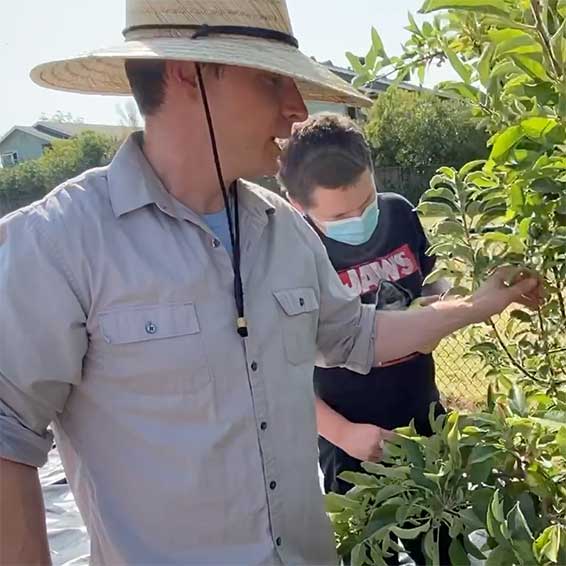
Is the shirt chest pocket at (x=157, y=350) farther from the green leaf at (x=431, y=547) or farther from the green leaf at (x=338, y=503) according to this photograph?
the green leaf at (x=431, y=547)

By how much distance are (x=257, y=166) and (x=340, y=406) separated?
949 mm

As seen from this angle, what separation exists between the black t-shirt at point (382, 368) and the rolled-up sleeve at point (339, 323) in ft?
1.30

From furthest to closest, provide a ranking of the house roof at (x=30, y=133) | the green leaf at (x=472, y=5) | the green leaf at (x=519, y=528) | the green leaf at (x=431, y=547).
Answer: the house roof at (x=30, y=133) < the green leaf at (x=431, y=547) < the green leaf at (x=519, y=528) < the green leaf at (x=472, y=5)

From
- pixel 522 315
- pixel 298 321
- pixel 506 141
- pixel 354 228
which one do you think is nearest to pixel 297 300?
pixel 298 321

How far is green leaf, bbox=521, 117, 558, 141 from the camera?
3.17 ft

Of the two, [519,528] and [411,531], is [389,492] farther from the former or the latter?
[519,528]

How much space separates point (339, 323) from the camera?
157 centimetres

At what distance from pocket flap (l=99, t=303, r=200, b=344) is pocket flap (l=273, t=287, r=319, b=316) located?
0.18 meters

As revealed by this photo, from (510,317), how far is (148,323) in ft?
2.24

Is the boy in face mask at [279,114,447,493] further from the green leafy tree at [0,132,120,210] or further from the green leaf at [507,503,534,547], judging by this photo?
the green leafy tree at [0,132,120,210]

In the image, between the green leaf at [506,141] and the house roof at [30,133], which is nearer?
the green leaf at [506,141]

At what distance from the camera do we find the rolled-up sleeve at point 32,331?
1.11 metres

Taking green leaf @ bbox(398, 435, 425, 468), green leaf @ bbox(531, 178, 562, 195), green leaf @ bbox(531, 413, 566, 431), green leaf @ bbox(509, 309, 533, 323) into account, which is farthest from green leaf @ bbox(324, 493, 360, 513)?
green leaf @ bbox(531, 178, 562, 195)

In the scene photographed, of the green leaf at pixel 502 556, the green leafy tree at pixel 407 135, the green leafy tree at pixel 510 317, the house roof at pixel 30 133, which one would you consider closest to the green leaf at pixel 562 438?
the green leafy tree at pixel 510 317
